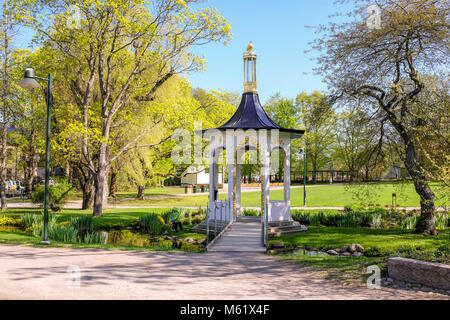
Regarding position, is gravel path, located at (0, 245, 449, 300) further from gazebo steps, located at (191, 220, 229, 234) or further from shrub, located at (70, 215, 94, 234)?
shrub, located at (70, 215, 94, 234)

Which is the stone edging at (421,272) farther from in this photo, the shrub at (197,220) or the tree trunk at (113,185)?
the tree trunk at (113,185)

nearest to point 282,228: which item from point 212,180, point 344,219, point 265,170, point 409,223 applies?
point 265,170

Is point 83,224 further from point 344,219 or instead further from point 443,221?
point 443,221

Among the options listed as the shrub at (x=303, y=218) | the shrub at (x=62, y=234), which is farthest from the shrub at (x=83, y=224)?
the shrub at (x=303, y=218)

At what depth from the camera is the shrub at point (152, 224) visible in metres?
18.0

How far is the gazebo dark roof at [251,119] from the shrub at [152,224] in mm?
5781

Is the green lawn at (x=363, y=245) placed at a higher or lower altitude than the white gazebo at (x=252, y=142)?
lower

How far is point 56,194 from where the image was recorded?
23.2m

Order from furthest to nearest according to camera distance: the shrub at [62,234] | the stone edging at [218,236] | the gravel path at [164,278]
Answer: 1. the shrub at [62,234]
2. the stone edging at [218,236]
3. the gravel path at [164,278]

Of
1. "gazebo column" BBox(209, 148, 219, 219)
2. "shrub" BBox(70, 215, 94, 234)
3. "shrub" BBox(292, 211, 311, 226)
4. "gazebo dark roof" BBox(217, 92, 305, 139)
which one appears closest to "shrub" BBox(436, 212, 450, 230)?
"shrub" BBox(292, 211, 311, 226)

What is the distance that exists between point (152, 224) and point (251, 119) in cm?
704
